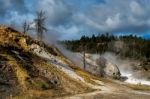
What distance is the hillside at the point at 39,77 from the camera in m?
68.3

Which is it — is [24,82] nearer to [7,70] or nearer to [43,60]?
[7,70]

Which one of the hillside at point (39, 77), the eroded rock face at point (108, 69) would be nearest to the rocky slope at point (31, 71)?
the hillside at point (39, 77)

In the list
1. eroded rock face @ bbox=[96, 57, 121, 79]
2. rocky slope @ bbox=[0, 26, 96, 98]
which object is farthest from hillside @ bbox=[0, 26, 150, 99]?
eroded rock face @ bbox=[96, 57, 121, 79]

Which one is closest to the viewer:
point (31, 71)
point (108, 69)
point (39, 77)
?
point (39, 77)

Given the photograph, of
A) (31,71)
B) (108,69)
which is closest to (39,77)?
(31,71)

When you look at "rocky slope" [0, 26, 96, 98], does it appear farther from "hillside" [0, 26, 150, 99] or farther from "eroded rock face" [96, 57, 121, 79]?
"eroded rock face" [96, 57, 121, 79]

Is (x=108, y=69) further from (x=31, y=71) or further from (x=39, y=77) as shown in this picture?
(x=39, y=77)

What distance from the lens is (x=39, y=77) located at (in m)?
76.6

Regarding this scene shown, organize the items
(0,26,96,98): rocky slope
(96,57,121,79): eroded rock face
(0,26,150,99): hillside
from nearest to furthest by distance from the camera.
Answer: (0,26,150,99): hillside → (0,26,96,98): rocky slope → (96,57,121,79): eroded rock face

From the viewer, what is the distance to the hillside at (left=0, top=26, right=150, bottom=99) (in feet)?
224

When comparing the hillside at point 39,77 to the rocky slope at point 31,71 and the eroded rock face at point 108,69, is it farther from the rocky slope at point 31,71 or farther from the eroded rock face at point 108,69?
the eroded rock face at point 108,69

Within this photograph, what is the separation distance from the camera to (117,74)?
131 m

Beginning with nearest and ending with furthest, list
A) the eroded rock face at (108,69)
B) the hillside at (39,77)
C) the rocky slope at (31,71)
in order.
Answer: the hillside at (39,77) → the rocky slope at (31,71) → the eroded rock face at (108,69)

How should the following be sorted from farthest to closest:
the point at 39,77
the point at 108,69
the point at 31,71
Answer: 1. the point at 108,69
2. the point at 31,71
3. the point at 39,77
